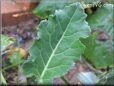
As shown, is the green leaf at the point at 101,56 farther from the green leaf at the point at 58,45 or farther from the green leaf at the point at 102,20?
the green leaf at the point at 58,45

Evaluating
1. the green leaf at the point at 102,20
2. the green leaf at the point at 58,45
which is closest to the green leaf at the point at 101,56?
the green leaf at the point at 102,20

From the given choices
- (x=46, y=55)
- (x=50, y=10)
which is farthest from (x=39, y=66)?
(x=50, y=10)

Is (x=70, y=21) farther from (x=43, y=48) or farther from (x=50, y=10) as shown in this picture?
(x=50, y=10)

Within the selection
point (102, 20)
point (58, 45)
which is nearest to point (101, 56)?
point (102, 20)

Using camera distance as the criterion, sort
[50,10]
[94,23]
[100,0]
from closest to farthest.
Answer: [100,0] < [50,10] < [94,23]

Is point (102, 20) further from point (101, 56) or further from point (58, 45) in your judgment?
point (58, 45)

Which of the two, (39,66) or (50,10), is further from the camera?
(50,10)
